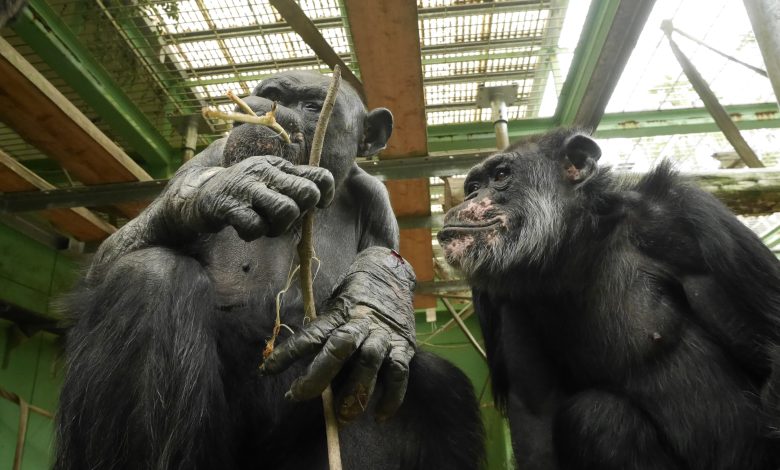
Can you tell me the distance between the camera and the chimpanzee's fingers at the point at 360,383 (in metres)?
2.10

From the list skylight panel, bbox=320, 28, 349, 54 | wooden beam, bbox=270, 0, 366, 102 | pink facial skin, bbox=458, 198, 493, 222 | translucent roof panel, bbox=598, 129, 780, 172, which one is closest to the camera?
pink facial skin, bbox=458, 198, 493, 222

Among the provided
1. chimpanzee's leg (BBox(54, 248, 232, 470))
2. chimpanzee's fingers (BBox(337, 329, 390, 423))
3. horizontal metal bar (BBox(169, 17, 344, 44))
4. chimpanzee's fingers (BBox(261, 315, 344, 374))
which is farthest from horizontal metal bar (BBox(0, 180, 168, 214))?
chimpanzee's fingers (BBox(337, 329, 390, 423))

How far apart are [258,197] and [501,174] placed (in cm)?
140

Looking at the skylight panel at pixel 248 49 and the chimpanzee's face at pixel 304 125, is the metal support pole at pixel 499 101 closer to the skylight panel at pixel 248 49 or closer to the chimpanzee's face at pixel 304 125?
the skylight panel at pixel 248 49

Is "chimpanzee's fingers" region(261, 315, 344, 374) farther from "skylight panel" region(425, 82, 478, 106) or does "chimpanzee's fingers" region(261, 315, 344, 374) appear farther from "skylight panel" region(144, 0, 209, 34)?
"skylight panel" region(425, 82, 478, 106)

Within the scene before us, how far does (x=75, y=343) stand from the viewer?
91.4 inches

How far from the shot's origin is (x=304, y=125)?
2.74 metres

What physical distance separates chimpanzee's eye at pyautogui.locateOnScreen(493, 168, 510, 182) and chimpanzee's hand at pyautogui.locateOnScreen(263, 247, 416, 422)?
788mm

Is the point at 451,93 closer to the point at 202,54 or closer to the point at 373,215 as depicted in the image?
the point at 202,54

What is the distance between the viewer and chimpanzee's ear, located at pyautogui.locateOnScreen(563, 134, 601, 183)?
304 centimetres

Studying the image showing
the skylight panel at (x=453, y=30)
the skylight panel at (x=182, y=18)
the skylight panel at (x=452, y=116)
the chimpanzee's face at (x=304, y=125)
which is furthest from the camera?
the skylight panel at (x=452, y=116)

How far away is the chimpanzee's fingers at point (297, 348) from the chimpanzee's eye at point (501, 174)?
4.37 feet

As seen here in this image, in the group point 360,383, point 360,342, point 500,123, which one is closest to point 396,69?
point 500,123

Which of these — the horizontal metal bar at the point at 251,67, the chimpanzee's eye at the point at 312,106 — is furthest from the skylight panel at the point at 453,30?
the chimpanzee's eye at the point at 312,106
